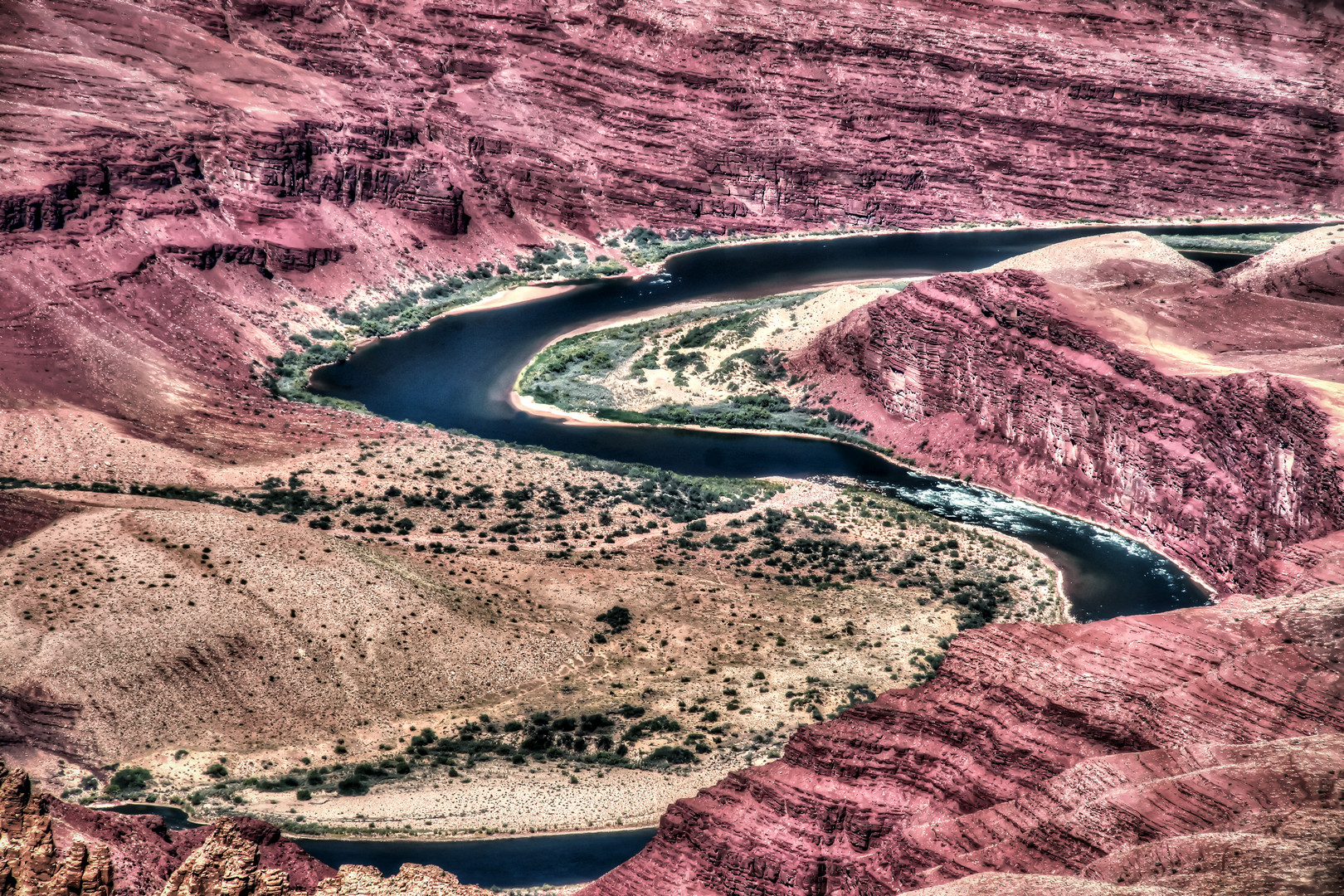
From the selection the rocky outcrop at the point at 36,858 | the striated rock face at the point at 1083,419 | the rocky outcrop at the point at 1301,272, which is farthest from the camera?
the rocky outcrop at the point at 1301,272

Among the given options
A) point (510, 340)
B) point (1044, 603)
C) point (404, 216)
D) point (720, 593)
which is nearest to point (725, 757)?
point (720, 593)

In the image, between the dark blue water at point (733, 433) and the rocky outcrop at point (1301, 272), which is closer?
the dark blue water at point (733, 433)

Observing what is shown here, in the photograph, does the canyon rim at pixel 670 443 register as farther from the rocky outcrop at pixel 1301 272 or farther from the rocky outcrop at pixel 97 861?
the rocky outcrop at pixel 1301 272

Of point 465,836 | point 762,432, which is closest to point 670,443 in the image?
point 762,432

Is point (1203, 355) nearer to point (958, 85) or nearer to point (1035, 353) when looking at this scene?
point (1035, 353)

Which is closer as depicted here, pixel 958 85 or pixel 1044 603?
pixel 1044 603

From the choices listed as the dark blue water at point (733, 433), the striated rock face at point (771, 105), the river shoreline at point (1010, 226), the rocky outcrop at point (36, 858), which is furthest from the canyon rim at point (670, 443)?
the river shoreline at point (1010, 226)

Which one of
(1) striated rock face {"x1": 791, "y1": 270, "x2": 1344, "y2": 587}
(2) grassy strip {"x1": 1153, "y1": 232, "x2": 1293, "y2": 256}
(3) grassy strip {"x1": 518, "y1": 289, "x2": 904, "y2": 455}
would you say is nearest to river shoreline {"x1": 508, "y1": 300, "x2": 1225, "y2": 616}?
(3) grassy strip {"x1": 518, "y1": 289, "x2": 904, "y2": 455}

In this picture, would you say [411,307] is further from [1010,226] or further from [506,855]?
[506,855]
